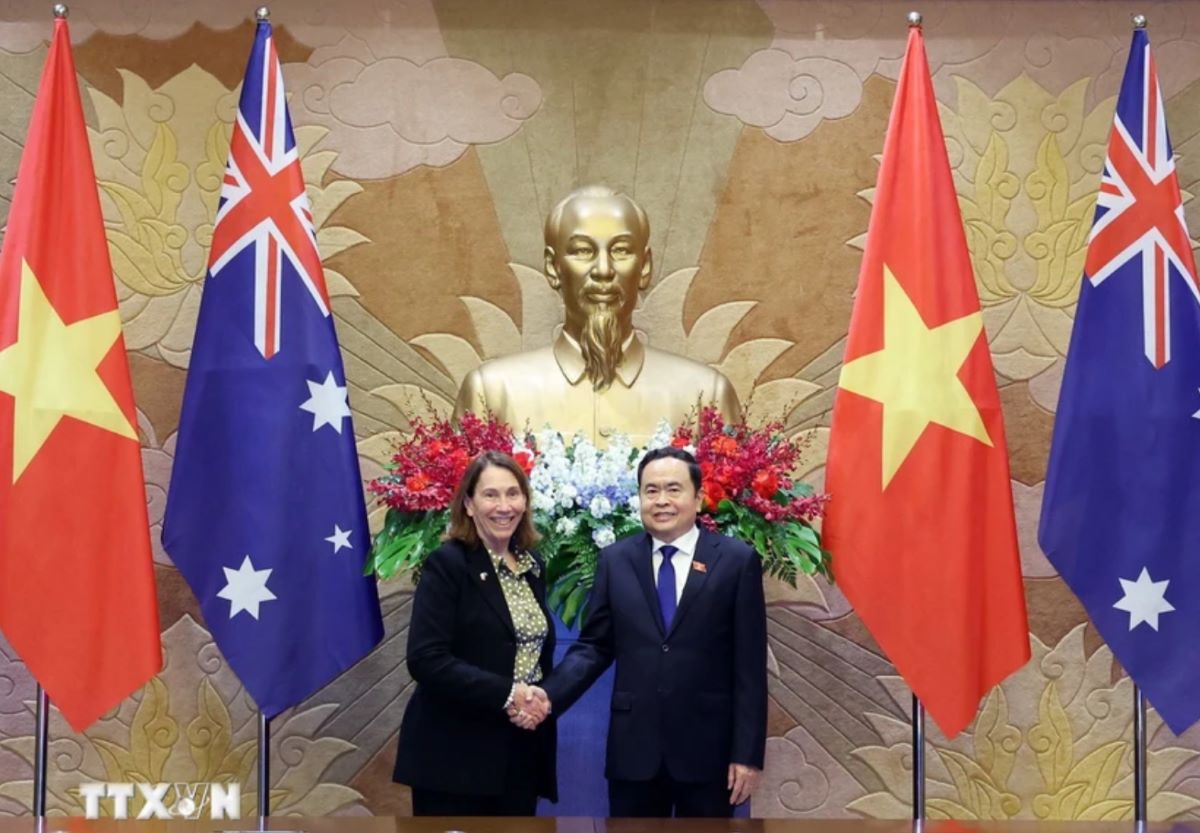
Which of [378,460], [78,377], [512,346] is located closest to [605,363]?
[512,346]

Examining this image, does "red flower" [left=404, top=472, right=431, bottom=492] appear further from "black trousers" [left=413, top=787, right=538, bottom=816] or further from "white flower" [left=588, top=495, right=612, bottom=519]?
"black trousers" [left=413, top=787, right=538, bottom=816]

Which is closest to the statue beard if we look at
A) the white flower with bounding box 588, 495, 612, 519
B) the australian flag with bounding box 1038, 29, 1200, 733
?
the white flower with bounding box 588, 495, 612, 519

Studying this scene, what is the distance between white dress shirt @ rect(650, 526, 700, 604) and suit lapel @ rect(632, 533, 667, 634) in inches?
0.4

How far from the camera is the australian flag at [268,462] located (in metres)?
4.51

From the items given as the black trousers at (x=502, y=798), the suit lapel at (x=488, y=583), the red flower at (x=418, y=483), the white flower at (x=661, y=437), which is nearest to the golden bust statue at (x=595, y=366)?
the white flower at (x=661, y=437)

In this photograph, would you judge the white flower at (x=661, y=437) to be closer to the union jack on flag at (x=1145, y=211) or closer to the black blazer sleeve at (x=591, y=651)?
the black blazer sleeve at (x=591, y=651)

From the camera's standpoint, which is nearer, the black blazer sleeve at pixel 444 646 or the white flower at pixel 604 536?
the black blazer sleeve at pixel 444 646

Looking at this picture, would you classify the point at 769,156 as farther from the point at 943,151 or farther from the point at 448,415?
the point at 448,415

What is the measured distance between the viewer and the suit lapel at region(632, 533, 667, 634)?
3863 millimetres

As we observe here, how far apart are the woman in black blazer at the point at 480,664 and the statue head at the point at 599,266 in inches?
51.0

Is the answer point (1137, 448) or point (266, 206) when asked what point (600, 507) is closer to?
point (266, 206)

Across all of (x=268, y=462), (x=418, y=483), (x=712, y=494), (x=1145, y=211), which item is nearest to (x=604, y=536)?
(x=712, y=494)

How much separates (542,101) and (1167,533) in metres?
2.59

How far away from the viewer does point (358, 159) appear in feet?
18.2
